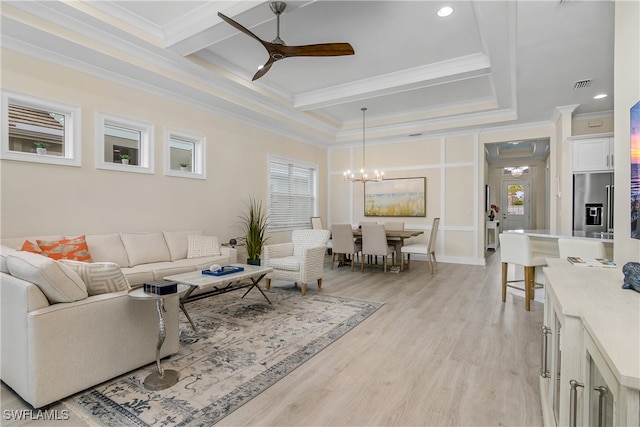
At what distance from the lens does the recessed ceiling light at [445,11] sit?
3.35 m

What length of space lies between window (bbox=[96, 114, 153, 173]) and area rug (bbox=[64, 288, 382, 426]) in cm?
210

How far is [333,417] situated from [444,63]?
4671mm

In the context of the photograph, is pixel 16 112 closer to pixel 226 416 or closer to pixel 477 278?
pixel 226 416

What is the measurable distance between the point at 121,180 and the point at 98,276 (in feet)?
8.06

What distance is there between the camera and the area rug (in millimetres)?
1893

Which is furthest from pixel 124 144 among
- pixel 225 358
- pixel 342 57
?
pixel 225 358

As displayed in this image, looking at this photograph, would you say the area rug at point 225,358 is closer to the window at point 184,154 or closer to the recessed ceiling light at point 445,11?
the window at point 184,154

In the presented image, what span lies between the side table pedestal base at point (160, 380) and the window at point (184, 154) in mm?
3245

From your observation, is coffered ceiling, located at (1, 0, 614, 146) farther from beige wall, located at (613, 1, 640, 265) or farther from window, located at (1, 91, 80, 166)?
beige wall, located at (613, 1, 640, 265)

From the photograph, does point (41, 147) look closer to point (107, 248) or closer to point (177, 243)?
point (107, 248)

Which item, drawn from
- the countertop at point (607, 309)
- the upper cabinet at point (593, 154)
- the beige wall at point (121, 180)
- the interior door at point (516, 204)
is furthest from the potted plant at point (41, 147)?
the interior door at point (516, 204)

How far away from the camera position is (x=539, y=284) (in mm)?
4277

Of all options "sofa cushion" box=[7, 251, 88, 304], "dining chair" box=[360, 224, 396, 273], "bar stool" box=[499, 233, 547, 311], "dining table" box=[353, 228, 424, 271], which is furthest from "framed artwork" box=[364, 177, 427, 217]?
"sofa cushion" box=[7, 251, 88, 304]

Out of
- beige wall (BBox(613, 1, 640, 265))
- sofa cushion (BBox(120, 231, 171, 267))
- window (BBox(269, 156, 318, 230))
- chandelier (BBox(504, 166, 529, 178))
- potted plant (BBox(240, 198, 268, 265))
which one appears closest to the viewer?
beige wall (BBox(613, 1, 640, 265))
